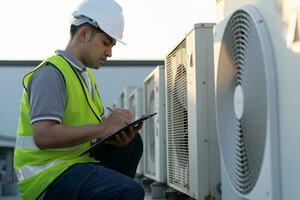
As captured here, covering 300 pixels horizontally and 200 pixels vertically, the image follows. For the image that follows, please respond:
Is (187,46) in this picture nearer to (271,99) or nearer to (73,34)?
(73,34)

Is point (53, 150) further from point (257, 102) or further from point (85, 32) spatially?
point (257, 102)

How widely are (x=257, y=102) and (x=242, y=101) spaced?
15 centimetres

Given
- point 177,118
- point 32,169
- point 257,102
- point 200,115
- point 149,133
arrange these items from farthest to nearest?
point 149,133
point 177,118
point 200,115
point 32,169
point 257,102

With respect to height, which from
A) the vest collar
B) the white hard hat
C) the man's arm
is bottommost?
the man's arm

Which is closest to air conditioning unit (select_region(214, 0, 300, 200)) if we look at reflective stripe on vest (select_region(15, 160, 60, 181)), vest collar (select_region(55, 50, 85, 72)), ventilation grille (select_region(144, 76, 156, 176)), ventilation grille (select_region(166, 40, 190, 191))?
vest collar (select_region(55, 50, 85, 72))

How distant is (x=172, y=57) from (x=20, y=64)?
7.03m

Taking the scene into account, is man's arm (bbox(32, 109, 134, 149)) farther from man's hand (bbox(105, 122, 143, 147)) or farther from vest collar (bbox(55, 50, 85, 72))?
vest collar (bbox(55, 50, 85, 72))

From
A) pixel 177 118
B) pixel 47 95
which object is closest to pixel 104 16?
pixel 47 95

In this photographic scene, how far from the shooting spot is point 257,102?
1.87m

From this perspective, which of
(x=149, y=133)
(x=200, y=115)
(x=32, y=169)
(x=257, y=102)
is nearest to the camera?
(x=257, y=102)

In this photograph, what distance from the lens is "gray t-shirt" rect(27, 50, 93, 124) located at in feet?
6.73

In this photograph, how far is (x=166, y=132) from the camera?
12.8ft

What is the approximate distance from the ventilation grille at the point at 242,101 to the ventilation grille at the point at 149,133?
8.55 feet

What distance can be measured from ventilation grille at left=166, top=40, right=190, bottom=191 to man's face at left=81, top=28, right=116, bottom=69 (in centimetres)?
93
